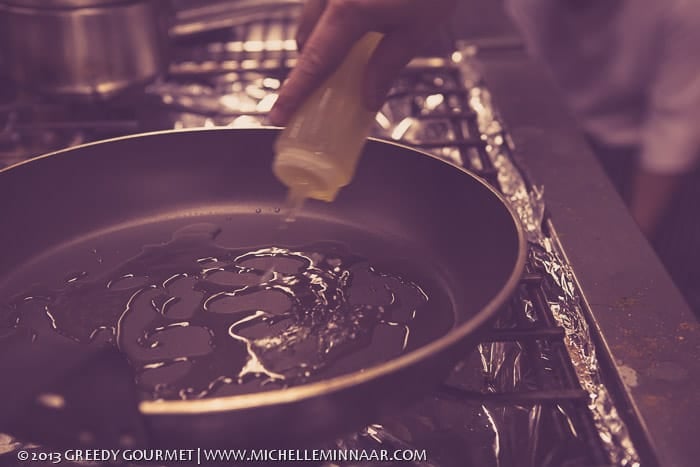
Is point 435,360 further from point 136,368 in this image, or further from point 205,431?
point 136,368

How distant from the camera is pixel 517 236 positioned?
473 millimetres

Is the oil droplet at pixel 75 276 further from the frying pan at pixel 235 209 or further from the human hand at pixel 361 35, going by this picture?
the human hand at pixel 361 35

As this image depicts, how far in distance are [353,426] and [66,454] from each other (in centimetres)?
19

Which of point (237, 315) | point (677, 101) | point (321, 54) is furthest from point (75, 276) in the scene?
Answer: point (677, 101)

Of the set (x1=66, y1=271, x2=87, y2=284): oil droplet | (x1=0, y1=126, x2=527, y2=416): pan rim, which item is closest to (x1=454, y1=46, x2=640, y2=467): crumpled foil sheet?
(x1=0, y1=126, x2=527, y2=416): pan rim

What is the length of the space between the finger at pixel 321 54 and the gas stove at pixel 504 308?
0.22m

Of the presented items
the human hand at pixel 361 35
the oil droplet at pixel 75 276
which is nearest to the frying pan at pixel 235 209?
the oil droplet at pixel 75 276

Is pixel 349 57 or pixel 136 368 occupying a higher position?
pixel 349 57

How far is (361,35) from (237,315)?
230mm

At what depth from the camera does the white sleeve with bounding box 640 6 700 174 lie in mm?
1072

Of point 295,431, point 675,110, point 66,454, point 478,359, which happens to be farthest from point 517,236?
point 675,110

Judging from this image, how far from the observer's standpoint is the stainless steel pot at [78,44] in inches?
28.6

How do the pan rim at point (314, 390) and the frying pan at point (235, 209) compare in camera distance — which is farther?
the frying pan at point (235, 209)

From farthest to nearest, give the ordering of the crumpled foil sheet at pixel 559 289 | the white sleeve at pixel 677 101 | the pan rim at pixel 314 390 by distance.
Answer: the white sleeve at pixel 677 101, the crumpled foil sheet at pixel 559 289, the pan rim at pixel 314 390
